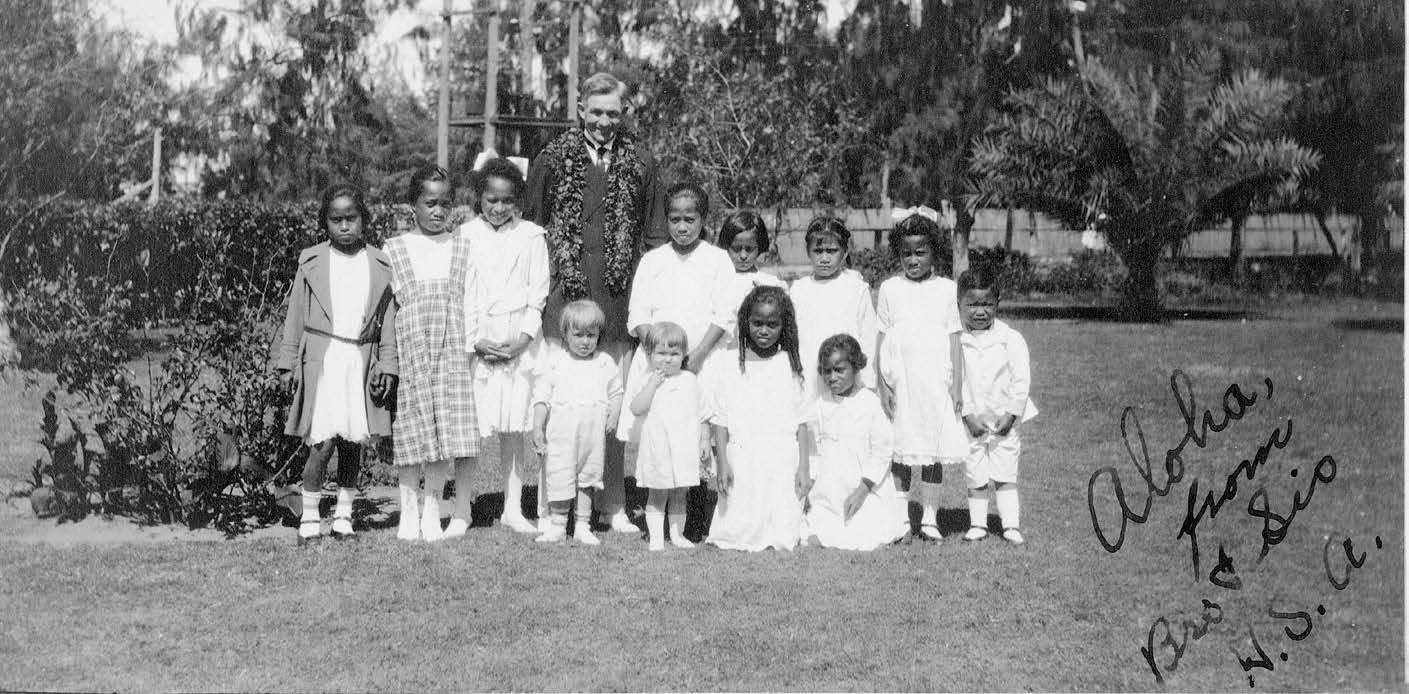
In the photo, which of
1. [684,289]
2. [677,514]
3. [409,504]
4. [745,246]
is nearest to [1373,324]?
[745,246]

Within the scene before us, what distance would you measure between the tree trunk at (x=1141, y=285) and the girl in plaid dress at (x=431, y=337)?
15153mm

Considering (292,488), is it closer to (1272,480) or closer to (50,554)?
(50,554)

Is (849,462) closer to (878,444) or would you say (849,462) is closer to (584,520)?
(878,444)

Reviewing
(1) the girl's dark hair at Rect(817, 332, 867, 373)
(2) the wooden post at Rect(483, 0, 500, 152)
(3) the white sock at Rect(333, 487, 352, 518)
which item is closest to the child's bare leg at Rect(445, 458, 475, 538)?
(3) the white sock at Rect(333, 487, 352, 518)

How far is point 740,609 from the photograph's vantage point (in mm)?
5047

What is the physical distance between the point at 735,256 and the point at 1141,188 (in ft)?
48.5

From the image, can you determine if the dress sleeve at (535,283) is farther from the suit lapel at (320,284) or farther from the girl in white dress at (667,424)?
the suit lapel at (320,284)

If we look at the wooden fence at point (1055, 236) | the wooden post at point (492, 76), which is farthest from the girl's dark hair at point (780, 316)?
the wooden fence at point (1055, 236)

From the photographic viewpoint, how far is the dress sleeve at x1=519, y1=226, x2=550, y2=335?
20.2ft

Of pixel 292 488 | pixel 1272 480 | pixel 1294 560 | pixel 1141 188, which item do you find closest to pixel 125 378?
pixel 292 488

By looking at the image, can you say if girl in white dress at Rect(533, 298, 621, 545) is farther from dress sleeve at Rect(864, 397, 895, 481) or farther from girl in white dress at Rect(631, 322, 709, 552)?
dress sleeve at Rect(864, 397, 895, 481)

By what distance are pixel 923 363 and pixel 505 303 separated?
1.95 m

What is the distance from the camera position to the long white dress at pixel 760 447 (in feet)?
19.9

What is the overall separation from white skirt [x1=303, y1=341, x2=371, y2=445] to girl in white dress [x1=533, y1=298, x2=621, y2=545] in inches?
31.3
